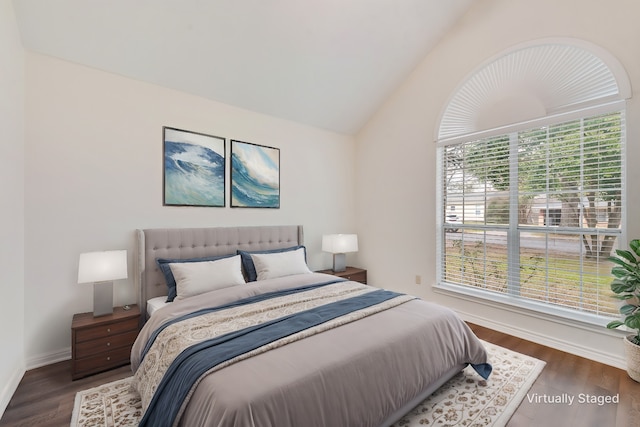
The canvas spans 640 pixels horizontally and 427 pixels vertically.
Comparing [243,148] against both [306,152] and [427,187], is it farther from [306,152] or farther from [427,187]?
[427,187]

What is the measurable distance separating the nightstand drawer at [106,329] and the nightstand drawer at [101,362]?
0.49 ft

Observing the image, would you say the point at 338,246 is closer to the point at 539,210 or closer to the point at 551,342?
the point at 539,210

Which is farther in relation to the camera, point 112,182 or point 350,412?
point 112,182

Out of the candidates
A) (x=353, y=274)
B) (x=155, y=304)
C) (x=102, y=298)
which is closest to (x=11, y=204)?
(x=102, y=298)

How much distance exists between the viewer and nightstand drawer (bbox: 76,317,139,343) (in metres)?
2.22

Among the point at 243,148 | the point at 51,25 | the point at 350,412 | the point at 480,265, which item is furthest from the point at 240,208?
the point at 480,265

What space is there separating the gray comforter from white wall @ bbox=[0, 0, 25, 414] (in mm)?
863

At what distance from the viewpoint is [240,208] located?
3.51 m

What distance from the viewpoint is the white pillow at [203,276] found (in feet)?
8.35

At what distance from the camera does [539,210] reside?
3.01m

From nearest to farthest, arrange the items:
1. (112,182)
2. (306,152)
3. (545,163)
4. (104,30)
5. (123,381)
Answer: (123,381) → (104,30) → (112,182) → (545,163) → (306,152)

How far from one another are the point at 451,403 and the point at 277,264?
1970 millimetres

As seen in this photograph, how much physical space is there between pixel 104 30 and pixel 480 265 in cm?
447

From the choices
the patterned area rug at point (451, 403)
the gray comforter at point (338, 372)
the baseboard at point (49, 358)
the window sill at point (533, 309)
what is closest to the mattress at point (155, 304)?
the gray comforter at point (338, 372)
